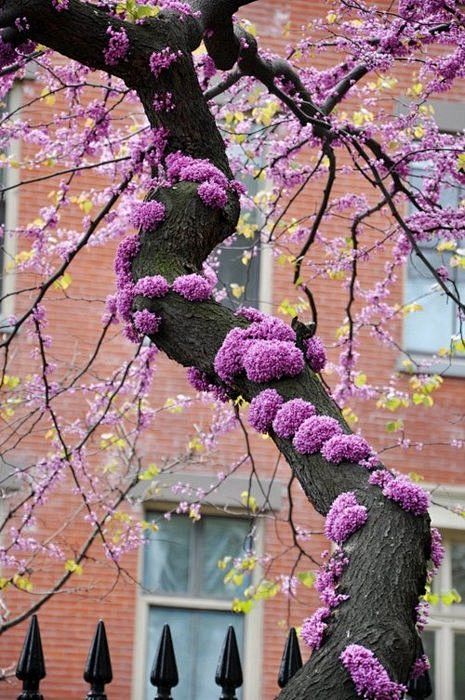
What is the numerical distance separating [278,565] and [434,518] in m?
1.32

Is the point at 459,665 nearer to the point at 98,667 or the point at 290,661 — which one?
the point at 290,661

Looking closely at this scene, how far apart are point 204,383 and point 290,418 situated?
515 millimetres

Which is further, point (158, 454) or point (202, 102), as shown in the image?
point (158, 454)

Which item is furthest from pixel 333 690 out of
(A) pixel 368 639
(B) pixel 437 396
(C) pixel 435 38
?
(B) pixel 437 396

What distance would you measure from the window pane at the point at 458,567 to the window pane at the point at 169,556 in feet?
7.18

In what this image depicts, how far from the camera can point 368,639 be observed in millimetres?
3158

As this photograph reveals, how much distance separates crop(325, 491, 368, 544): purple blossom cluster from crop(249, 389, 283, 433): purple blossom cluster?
14.3 inches

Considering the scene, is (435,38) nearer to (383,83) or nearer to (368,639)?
(383,83)

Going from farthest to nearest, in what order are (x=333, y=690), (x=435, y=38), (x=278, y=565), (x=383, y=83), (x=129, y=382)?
(x=278, y=565)
(x=129, y=382)
(x=383, y=83)
(x=435, y=38)
(x=333, y=690)

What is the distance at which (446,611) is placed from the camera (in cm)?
1145

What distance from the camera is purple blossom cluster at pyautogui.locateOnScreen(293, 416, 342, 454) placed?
354cm

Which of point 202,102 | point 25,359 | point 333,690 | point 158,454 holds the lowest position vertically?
point 333,690

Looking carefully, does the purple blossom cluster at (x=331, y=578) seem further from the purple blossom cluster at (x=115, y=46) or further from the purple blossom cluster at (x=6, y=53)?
the purple blossom cluster at (x=6, y=53)

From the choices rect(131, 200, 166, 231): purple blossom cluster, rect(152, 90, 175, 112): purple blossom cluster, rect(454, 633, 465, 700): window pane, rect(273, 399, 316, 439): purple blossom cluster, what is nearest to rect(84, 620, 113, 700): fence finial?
rect(273, 399, 316, 439): purple blossom cluster
